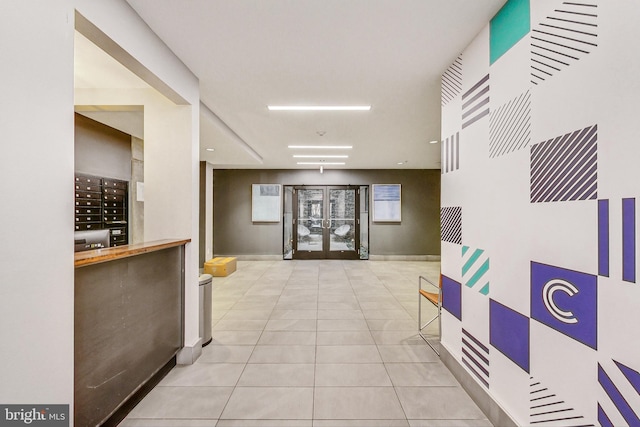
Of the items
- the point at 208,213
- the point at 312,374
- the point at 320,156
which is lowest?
the point at 312,374

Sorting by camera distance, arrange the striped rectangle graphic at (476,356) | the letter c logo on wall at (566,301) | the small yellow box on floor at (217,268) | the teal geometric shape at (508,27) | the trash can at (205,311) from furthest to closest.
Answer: the small yellow box on floor at (217,268), the trash can at (205,311), the striped rectangle graphic at (476,356), the teal geometric shape at (508,27), the letter c logo on wall at (566,301)

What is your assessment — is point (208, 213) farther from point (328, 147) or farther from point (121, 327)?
point (121, 327)

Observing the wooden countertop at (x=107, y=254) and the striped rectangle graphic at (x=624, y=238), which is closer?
the striped rectangle graphic at (x=624, y=238)

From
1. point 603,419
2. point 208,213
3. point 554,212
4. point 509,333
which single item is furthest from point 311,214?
point 603,419

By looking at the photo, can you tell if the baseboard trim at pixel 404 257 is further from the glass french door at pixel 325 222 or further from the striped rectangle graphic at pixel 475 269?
the striped rectangle graphic at pixel 475 269

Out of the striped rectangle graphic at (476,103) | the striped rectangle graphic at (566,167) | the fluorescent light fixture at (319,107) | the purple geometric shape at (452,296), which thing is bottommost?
the purple geometric shape at (452,296)

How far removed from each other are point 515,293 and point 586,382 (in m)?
0.52

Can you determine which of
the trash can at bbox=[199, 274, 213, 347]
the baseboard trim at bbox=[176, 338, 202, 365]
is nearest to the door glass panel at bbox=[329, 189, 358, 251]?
the trash can at bbox=[199, 274, 213, 347]

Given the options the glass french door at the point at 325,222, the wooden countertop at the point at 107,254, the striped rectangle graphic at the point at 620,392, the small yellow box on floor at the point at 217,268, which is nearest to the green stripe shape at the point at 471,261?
the striped rectangle graphic at the point at 620,392

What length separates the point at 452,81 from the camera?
101 inches

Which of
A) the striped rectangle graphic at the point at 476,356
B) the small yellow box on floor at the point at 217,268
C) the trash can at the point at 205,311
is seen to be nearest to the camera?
the striped rectangle graphic at the point at 476,356

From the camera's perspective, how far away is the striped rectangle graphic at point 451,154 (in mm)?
2445

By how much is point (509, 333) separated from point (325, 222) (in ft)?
22.6

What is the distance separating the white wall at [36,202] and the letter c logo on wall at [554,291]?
99.5 inches
